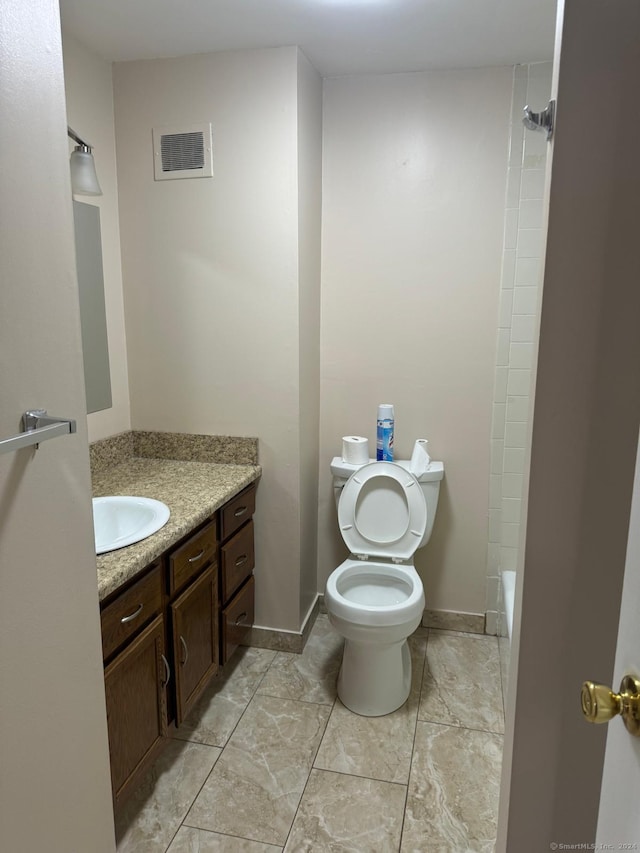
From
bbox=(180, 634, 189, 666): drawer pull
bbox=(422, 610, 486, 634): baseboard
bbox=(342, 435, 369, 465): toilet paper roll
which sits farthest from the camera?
bbox=(422, 610, 486, 634): baseboard

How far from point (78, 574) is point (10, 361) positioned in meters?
0.45

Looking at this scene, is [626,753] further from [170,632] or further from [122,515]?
[122,515]

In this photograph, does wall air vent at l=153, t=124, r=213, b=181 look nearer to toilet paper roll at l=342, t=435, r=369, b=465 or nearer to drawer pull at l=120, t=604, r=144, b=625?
toilet paper roll at l=342, t=435, r=369, b=465

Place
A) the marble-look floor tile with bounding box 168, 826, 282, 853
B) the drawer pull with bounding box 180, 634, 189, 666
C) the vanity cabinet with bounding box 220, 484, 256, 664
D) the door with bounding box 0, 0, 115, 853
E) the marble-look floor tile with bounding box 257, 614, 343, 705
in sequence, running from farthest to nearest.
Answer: the marble-look floor tile with bounding box 257, 614, 343, 705 < the vanity cabinet with bounding box 220, 484, 256, 664 < the drawer pull with bounding box 180, 634, 189, 666 < the marble-look floor tile with bounding box 168, 826, 282, 853 < the door with bounding box 0, 0, 115, 853

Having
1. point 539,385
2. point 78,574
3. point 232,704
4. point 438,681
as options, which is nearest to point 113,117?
point 78,574

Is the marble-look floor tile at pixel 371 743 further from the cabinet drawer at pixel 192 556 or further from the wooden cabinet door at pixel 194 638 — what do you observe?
the cabinet drawer at pixel 192 556

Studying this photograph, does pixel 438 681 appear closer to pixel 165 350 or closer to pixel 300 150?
pixel 165 350

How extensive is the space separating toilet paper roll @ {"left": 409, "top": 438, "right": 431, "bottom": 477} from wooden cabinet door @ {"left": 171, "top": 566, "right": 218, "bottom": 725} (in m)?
0.94

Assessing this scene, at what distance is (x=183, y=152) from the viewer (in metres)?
2.28

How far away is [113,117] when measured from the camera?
2.31 meters

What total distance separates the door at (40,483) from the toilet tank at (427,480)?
1446 millimetres

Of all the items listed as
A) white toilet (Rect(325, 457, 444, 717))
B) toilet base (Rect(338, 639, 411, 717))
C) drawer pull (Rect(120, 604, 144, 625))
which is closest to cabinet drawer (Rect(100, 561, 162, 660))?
drawer pull (Rect(120, 604, 144, 625))

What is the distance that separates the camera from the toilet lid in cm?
245

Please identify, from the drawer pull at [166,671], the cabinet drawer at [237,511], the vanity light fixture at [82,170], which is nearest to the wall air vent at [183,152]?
the vanity light fixture at [82,170]
